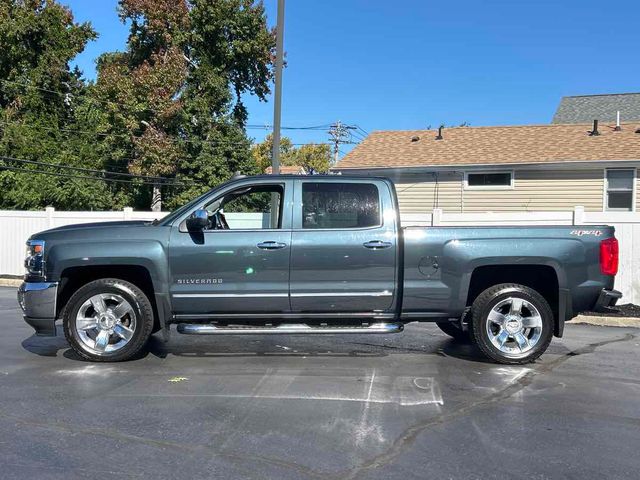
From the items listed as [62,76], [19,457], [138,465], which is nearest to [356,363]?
[138,465]

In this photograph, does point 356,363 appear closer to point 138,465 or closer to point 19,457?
point 138,465

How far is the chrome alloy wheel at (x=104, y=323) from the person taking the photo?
6.15 m

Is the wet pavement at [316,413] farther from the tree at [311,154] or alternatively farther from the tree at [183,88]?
the tree at [311,154]

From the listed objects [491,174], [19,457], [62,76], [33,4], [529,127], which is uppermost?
[33,4]

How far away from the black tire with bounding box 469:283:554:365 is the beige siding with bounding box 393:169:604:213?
1146 cm

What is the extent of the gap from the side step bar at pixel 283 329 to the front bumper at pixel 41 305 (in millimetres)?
1277

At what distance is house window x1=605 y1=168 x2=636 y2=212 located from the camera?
16.2 metres

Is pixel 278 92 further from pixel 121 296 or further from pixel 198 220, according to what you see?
pixel 121 296

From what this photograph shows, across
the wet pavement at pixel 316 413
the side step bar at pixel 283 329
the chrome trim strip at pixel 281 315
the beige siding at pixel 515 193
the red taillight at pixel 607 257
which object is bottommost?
the wet pavement at pixel 316 413

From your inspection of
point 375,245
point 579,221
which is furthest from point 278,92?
point 375,245

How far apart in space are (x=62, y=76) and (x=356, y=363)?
32.8 m

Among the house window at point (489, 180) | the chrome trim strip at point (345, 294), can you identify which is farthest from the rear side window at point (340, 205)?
the house window at point (489, 180)

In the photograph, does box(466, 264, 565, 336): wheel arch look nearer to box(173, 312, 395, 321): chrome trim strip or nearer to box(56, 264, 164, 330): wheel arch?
A: box(173, 312, 395, 321): chrome trim strip

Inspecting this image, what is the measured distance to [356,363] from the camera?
6.46 metres
